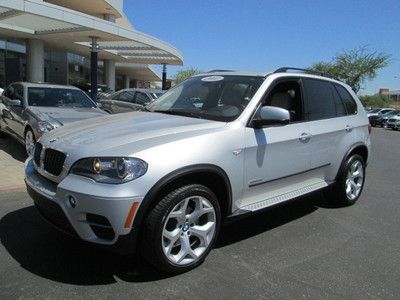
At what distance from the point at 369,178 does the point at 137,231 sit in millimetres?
6601

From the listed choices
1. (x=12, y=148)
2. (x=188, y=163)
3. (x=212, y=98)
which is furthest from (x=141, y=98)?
(x=188, y=163)

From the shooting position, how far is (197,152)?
3.68m

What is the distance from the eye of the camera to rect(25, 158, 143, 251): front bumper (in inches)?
128

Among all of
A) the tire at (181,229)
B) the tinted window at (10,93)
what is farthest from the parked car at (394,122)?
the tire at (181,229)

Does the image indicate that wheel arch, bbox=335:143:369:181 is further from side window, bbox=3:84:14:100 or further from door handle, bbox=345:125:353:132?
side window, bbox=3:84:14:100

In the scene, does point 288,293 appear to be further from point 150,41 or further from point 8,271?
point 150,41

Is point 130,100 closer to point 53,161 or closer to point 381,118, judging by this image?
point 53,161

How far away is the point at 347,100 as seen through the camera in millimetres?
6125

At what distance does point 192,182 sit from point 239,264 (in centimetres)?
92

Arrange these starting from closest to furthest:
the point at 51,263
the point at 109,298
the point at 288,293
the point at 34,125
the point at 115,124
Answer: the point at 109,298
the point at 288,293
the point at 51,263
the point at 115,124
the point at 34,125

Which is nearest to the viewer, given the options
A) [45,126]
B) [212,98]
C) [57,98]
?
[212,98]

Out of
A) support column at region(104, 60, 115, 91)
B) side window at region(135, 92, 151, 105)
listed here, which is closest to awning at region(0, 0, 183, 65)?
side window at region(135, 92, 151, 105)

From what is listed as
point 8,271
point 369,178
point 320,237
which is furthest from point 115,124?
point 369,178

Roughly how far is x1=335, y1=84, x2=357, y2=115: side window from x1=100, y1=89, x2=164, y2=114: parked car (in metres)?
9.24
